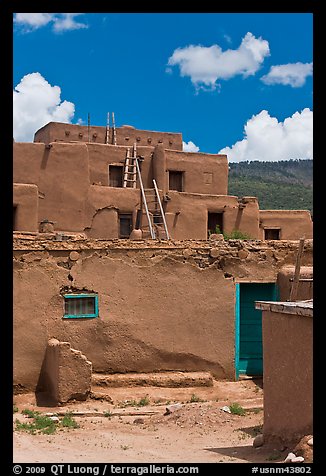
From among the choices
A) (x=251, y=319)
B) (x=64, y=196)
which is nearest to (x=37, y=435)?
(x=251, y=319)

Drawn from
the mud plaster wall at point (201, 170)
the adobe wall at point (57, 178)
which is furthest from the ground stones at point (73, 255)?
the mud plaster wall at point (201, 170)

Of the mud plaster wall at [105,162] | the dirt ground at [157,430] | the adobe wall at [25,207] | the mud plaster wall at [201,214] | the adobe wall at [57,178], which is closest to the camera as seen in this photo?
the dirt ground at [157,430]

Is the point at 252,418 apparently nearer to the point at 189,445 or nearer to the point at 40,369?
the point at 189,445

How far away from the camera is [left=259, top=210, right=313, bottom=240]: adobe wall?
77.2ft

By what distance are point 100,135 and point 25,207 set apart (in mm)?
9079

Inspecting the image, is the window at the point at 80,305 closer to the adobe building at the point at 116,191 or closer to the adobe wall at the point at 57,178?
the adobe building at the point at 116,191

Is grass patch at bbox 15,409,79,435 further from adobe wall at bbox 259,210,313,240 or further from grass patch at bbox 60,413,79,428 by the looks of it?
adobe wall at bbox 259,210,313,240

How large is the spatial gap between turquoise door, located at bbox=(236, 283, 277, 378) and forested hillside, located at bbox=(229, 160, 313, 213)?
3803 centimetres

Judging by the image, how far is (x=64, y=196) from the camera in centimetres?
1922

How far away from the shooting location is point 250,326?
13273 millimetres

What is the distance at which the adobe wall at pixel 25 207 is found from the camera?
55.7 feet

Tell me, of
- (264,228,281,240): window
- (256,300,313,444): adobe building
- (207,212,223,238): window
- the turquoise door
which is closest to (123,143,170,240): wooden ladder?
(207,212,223,238): window

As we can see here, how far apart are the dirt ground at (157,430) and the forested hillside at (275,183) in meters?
40.0
